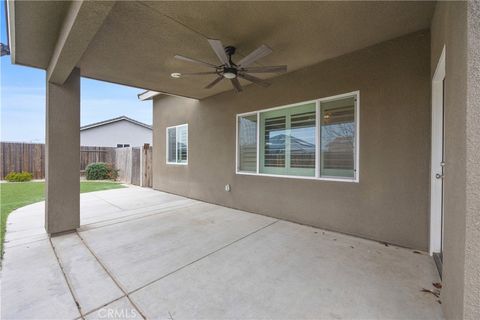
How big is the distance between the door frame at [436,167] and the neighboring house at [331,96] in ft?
0.04

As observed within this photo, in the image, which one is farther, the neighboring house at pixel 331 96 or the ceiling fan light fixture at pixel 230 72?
the ceiling fan light fixture at pixel 230 72

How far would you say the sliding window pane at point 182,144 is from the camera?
6613 millimetres

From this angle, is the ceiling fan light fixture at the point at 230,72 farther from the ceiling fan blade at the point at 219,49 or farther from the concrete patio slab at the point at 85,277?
the concrete patio slab at the point at 85,277

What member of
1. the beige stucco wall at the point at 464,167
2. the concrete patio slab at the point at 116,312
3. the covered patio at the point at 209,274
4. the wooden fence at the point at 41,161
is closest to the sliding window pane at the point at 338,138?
the covered patio at the point at 209,274

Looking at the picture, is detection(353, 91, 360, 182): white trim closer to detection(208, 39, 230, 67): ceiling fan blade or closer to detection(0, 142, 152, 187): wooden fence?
detection(208, 39, 230, 67): ceiling fan blade

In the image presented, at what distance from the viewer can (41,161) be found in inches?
386

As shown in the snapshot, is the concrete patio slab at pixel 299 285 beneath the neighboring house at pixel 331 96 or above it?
beneath

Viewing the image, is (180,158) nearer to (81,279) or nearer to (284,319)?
(81,279)

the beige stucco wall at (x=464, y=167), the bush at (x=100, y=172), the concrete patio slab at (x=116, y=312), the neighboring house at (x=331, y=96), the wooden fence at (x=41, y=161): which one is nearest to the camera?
the beige stucco wall at (x=464, y=167)

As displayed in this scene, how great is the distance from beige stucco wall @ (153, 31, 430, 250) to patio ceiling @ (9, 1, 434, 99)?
318mm

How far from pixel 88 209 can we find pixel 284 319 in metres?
5.00

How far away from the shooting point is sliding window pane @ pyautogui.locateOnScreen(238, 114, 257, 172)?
478 centimetres

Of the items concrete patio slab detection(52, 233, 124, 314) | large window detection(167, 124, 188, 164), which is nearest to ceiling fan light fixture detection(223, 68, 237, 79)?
concrete patio slab detection(52, 233, 124, 314)

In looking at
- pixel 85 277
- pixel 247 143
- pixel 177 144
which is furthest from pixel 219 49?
pixel 177 144
